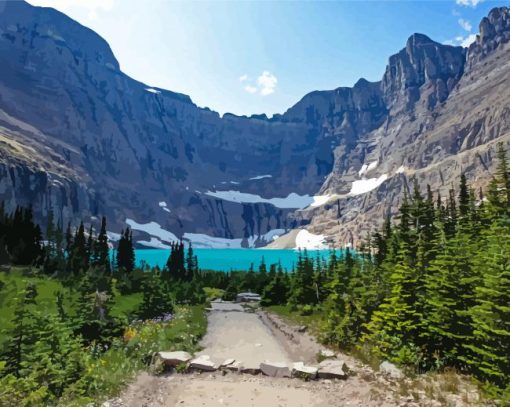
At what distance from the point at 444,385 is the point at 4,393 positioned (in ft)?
42.9

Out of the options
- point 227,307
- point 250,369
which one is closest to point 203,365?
point 250,369

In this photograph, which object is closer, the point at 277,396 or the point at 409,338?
the point at 277,396

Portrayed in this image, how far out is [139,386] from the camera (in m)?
15.1

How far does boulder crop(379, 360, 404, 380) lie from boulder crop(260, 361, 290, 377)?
3.94 m

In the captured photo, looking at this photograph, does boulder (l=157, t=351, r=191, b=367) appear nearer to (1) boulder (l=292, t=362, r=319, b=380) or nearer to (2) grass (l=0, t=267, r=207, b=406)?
(2) grass (l=0, t=267, r=207, b=406)

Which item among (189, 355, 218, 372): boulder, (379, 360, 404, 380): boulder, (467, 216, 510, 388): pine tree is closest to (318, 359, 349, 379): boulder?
(379, 360, 404, 380): boulder

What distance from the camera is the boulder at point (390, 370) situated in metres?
14.9

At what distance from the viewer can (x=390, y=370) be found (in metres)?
15.7

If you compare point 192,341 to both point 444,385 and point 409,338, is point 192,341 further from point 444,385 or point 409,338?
Answer: point 444,385

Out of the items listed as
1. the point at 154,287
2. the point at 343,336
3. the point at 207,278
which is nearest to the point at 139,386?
the point at 343,336

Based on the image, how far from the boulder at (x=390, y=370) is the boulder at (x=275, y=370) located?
394cm

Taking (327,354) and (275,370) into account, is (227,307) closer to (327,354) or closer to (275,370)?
(327,354)

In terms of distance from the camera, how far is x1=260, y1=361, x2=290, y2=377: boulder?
16922 millimetres

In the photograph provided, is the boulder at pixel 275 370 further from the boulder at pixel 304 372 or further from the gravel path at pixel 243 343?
the gravel path at pixel 243 343
